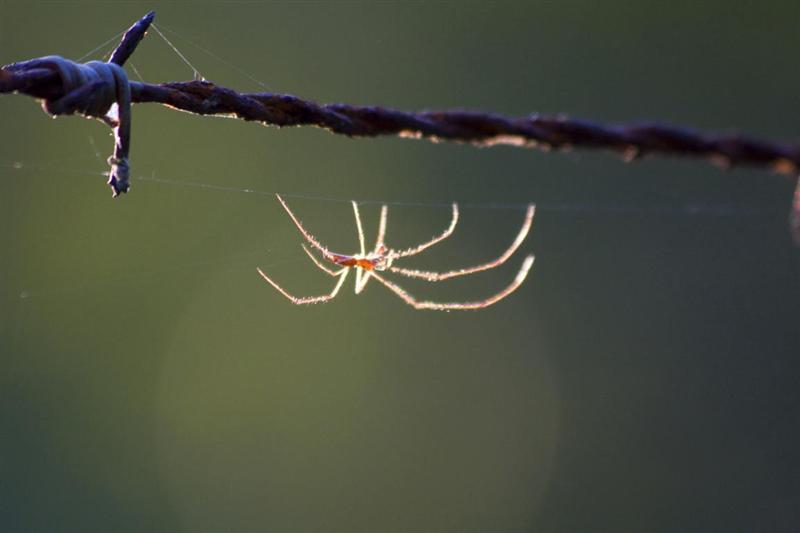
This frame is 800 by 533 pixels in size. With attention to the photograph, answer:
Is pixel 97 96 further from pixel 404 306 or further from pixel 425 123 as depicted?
pixel 404 306

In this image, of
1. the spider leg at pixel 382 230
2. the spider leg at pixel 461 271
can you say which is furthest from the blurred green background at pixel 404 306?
the spider leg at pixel 461 271

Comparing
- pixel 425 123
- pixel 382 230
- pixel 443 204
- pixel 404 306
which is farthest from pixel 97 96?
pixel 404 306

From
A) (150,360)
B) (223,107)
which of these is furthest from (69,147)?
(223,107)

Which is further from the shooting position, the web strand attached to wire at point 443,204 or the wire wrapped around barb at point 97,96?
the web strand attached to wire at point 443,204

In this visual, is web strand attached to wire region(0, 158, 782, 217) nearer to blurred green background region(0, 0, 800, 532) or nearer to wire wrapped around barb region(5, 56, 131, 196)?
wire wrapped around barb region(5, 56, 131, 196)

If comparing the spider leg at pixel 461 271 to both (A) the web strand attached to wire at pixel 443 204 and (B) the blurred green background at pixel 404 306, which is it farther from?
(B) the blurred green background at pixel 404 306

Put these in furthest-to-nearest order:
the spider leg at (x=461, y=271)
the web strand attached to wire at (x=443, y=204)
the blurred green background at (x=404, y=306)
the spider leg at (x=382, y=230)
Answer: the blurred green background at (x=404, y=306), the spider leg at (x=382, y=230), the web strand attached to wire at (x=443, y=204), the spider leg at (x=461, y=271)

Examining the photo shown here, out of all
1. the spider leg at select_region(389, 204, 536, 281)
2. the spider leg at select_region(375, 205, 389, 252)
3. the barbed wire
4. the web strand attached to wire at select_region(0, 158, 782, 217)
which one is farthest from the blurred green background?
the barbed wire
